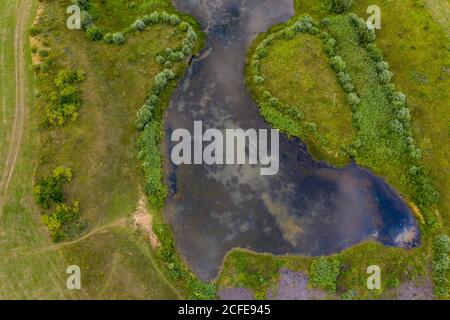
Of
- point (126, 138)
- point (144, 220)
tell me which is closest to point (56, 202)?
point (144, 220)

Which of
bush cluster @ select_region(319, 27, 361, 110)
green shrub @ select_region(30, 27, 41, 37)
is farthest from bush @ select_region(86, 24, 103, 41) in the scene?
bush cluster @ select_region(319, 27, 361, 110)

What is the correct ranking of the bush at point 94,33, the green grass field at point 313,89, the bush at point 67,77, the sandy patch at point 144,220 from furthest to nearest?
the bush at point 94,33, the bush at point 67,77, the green grass field at point 313,89, the sandy patch at point 144,220

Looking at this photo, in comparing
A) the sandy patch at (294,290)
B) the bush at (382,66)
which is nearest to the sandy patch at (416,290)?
the sandy patch at (294,290)

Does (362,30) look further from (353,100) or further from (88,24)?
(88,24)

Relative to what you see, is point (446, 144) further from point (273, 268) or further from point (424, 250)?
point (273, 268)

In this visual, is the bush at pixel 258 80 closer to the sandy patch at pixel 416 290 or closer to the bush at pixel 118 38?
the bush at pixel 118 38
